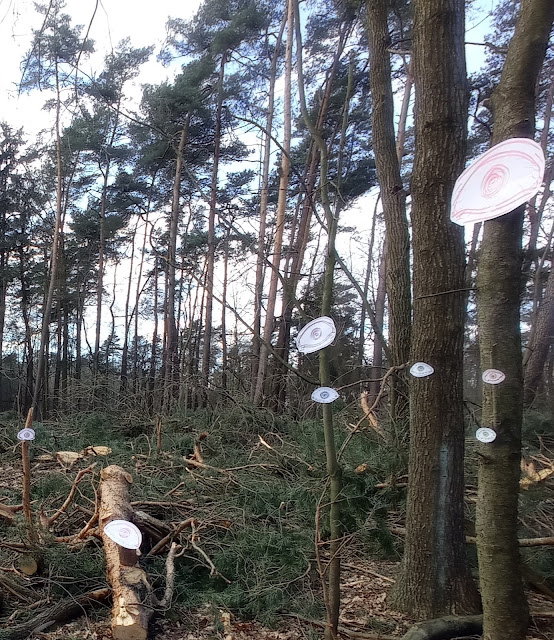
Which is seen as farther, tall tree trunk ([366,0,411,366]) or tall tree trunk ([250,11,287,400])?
tall tree trunk ([250,11,287,400])

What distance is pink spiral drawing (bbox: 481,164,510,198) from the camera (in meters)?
1.46

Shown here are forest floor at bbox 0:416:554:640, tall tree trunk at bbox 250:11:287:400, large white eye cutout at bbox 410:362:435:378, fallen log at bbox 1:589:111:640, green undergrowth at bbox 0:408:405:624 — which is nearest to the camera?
large white eye cutout at bbox 410:362:435:378

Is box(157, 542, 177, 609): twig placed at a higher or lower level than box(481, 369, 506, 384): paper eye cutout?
lower

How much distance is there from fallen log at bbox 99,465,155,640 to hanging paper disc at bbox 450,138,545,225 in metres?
2.44

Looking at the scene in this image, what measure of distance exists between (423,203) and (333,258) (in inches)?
28.9

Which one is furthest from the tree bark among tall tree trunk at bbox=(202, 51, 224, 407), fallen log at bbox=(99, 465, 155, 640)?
fallen log at bbox=(99, 465, 155, 640)

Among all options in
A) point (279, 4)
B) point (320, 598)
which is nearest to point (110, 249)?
point (279, 4)

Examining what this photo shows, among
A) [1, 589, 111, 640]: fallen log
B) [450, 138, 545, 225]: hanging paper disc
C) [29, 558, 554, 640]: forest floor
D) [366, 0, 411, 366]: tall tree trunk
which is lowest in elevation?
[29, 558, 554, 640]: forest floor

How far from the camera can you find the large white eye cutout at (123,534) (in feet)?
7.54

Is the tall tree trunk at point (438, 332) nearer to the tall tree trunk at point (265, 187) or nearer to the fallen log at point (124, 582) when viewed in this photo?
the fallen log at point (124, 582)

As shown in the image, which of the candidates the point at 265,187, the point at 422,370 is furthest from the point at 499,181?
the point at 265,187

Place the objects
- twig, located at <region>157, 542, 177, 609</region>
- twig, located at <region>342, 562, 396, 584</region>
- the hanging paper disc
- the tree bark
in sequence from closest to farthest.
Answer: the hanging paper disc → twig, located at <region>157, 542, 177, 609</region> → twig, located at <region>342, 562, 396, 584</region> → the tree bark

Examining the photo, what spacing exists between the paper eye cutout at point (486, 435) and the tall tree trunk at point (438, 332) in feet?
3.32

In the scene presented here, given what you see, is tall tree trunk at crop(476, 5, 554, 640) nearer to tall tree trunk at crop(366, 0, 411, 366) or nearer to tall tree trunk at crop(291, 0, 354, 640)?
tall tree trunk at crop(291, 0, 354, 640)
